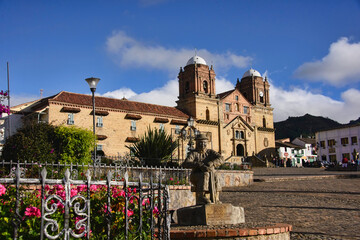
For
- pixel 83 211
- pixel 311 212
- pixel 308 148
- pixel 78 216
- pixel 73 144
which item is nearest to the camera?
pixel 83 211

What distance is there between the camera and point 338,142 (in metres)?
62.4

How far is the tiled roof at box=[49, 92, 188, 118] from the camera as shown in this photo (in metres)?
35.8

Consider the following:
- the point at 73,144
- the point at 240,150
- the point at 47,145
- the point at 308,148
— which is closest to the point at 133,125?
the point at 240,150

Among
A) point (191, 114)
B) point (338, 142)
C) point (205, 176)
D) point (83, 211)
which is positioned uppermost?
point (191, 114)

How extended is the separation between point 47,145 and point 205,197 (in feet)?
36.4

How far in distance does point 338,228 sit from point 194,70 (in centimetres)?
4175

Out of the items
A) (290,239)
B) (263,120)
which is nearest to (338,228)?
(290,239)

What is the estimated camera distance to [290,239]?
7.36m

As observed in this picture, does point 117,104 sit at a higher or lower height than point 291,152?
higher

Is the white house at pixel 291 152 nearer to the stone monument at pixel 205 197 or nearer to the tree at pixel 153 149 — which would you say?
the tree at pixel 153 149

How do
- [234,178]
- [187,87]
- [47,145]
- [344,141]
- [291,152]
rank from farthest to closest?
[291,152]
[344,141]
[187,87]
[234,178]
[47,145]

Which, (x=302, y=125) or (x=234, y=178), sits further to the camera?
(x=302, y=125)

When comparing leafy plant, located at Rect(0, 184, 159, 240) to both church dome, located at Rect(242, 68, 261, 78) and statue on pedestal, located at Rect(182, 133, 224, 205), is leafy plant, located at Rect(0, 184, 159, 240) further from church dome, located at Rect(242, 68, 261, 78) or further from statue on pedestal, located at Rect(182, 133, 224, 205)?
church dome, located at Rect(242, 68, 261, 78)

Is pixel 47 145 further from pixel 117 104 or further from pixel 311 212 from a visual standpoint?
pixel 117 104
